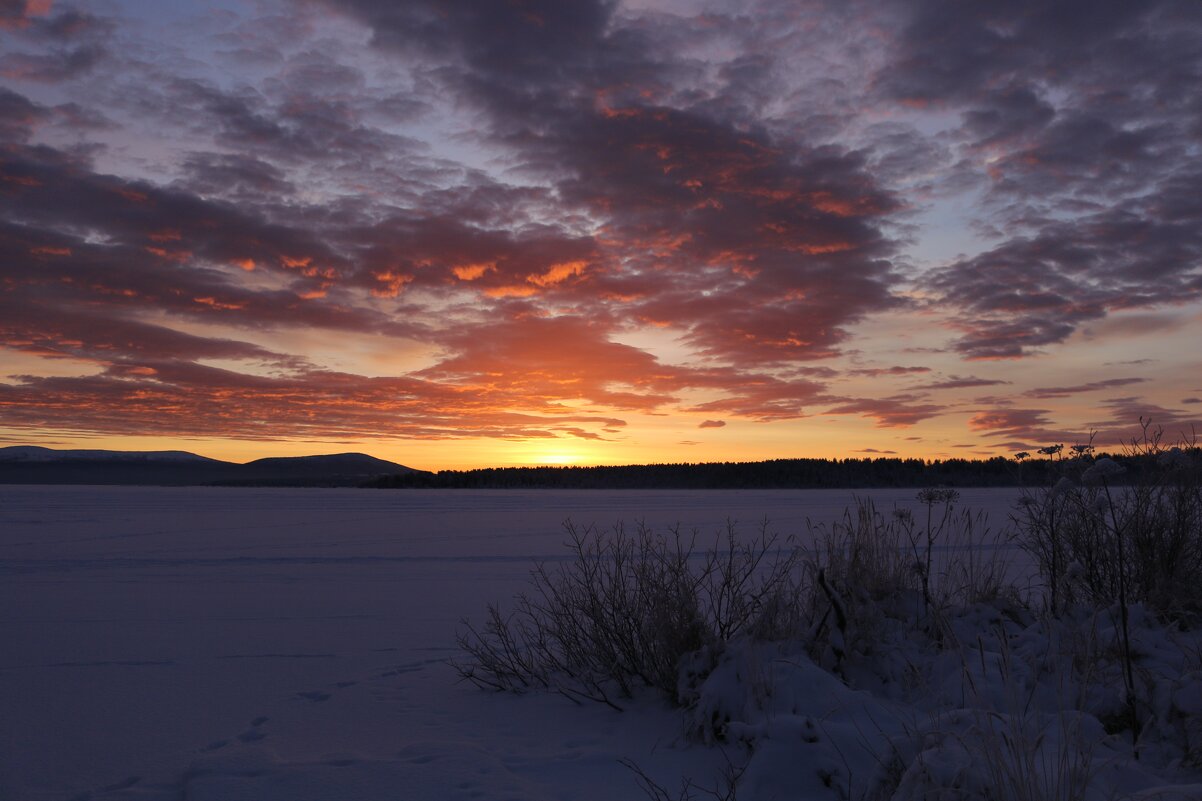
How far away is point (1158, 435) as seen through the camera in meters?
6.97

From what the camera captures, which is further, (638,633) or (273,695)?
(273,695)

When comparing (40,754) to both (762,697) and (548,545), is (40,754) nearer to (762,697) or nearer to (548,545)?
(762,697)

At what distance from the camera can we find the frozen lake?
4.52 meters

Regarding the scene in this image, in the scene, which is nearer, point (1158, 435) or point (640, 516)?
point (1158, 435)

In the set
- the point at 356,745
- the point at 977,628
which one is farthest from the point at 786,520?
the point at 356,745

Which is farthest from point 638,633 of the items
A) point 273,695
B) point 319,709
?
point 273,695

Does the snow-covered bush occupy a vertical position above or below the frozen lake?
above

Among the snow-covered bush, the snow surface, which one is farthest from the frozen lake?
the snow-covered bush

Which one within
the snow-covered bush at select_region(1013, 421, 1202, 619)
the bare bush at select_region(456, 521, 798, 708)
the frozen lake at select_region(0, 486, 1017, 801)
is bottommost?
the frozen lake at select_region(0, 486, 1017, 801)

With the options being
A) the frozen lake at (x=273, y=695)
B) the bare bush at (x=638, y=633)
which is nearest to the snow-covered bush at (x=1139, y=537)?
the bare bush at (x=638, y=633)

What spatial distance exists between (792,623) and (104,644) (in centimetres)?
721

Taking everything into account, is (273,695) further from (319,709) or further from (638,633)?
(638,633)

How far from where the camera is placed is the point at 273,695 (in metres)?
6.34

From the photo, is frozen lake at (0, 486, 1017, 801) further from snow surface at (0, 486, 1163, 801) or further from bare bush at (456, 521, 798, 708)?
bare bush at (456, 521, 798, 708)
